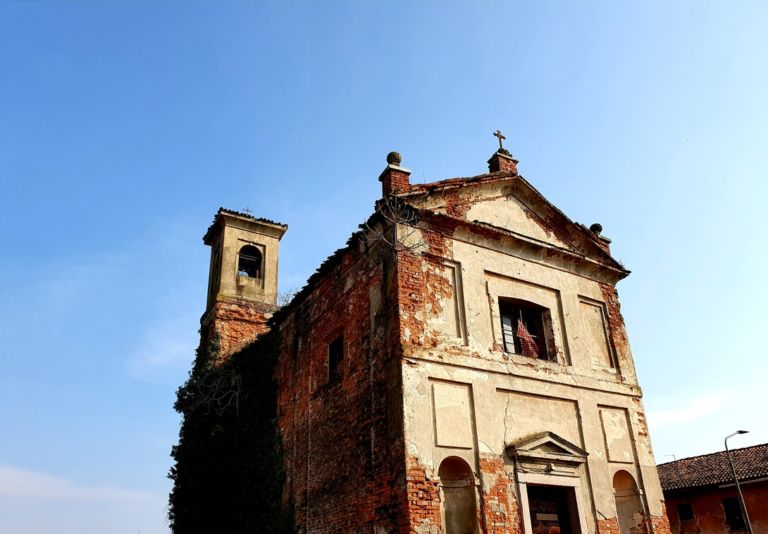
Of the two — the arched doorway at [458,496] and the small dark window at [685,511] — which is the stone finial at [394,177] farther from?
the small dark window at [685,511]

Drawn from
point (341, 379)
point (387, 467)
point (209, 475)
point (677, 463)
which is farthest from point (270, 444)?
point (677, 463)

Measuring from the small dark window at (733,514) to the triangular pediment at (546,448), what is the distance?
14.7 m

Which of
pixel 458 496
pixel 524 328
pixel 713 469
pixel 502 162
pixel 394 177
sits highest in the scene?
pixel 502 162

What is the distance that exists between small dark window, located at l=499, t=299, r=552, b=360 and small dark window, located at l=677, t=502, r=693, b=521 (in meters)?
16.1

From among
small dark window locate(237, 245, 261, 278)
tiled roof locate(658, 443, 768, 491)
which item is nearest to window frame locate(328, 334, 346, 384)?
small dark window locate(237, 245, 261, 278)

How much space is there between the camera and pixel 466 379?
10.5 meters

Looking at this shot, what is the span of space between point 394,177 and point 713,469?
20311 millimetres

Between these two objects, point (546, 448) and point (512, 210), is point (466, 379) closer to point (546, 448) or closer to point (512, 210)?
point (546, 448)

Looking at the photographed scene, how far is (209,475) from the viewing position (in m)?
14.9

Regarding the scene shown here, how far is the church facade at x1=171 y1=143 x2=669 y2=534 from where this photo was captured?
390 inches

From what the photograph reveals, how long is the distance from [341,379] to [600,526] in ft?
17.8

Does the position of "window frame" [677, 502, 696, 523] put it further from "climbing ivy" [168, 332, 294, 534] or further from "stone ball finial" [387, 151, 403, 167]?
"stone ball finial" [387, 151, 403, 167]

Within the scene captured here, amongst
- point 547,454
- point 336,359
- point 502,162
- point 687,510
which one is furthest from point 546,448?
point 687,510

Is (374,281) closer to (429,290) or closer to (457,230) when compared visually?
(429,290)
